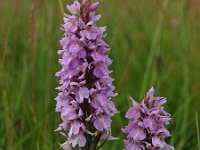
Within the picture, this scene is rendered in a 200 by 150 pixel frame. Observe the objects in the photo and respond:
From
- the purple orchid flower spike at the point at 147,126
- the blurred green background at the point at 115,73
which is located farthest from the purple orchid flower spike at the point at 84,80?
the blurred green background at the point at 115,73

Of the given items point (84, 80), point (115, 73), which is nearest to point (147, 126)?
point (84, 80)

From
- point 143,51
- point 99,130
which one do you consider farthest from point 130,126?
point 143,51

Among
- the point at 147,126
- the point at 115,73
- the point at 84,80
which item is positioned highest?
the point at 115,73

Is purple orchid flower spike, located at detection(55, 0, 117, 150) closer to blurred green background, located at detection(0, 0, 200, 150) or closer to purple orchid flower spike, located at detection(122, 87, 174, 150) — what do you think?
purple orchid flower spike, located at detection(122, 87, 174, 150)

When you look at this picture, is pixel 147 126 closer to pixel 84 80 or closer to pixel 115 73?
pixel 84 80

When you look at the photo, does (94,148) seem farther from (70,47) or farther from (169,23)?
(169,23)

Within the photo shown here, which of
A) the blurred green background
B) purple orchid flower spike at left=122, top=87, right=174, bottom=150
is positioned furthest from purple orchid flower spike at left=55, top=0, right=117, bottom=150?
the blurred green background
